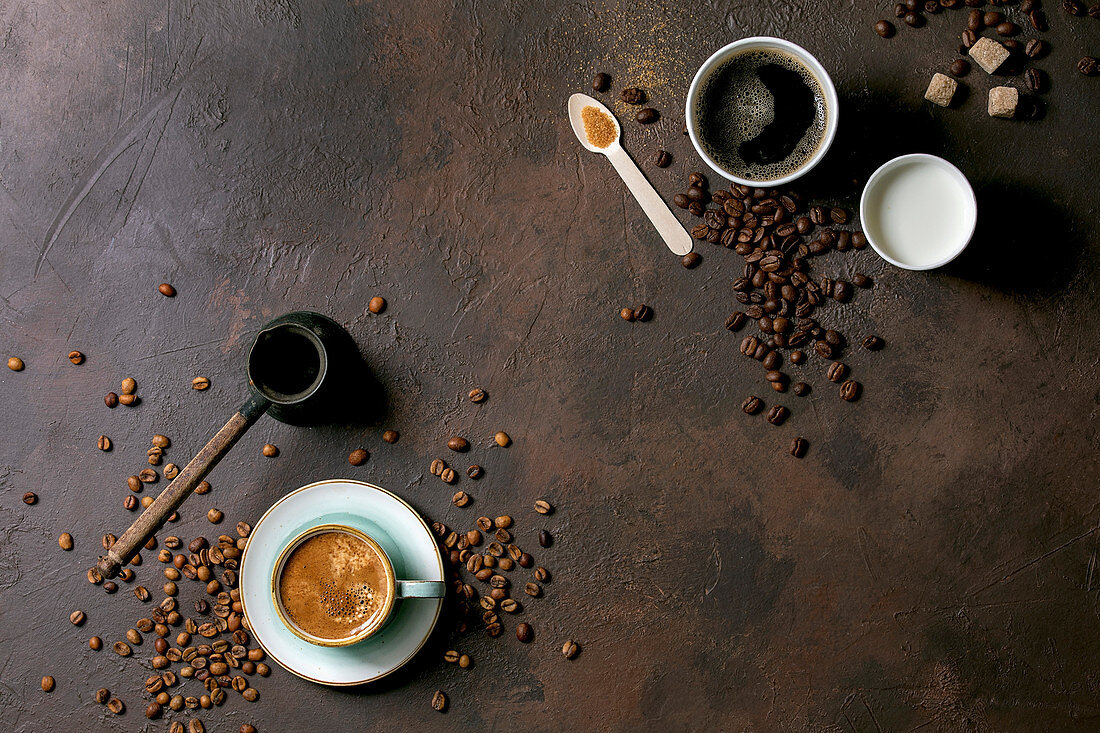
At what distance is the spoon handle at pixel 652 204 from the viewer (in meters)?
1.60

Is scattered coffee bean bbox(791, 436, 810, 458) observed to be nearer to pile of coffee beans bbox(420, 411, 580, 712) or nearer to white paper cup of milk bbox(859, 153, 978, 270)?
white paper cup of milk bbox(859, 153, 978, 270)

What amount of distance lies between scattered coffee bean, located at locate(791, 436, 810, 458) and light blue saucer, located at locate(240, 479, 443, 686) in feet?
2.57

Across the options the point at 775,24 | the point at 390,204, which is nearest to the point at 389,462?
the point at 390,204

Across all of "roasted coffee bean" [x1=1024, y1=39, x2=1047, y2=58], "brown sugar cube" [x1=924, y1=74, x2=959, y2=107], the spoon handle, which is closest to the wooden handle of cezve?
the spoon handle

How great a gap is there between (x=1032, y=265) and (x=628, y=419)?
3.02 ft

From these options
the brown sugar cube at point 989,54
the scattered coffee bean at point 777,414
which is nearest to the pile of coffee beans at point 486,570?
the scattered coffee bean at point 777,414

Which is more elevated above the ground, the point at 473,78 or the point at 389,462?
the point at 473,78

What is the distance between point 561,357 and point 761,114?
0.66 meters

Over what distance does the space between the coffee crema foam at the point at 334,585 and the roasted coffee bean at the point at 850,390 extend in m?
1.02

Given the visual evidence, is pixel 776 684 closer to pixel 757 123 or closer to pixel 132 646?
pixel 757 123

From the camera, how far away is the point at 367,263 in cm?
163

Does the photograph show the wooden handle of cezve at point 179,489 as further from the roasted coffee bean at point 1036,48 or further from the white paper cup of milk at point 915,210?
the roasted coffee bean at point 1036,48

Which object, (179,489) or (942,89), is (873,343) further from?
(179,489)

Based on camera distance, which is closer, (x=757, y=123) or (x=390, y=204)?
(x=757, y=123)
